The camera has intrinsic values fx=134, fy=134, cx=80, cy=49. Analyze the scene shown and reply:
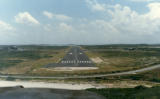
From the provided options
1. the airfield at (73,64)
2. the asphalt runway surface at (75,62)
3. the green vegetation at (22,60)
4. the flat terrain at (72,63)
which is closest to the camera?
the flat terrain at (72,63)

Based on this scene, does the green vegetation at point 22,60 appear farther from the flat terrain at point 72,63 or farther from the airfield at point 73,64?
the airfield at point 73,64

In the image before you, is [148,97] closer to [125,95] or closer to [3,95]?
[125,95]

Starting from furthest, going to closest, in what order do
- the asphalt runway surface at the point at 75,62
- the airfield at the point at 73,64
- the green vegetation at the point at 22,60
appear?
the asphalt runway surface at the point at 75,62 → the green vegetation at the point at 22,60 → the airfield at the point at 73,64

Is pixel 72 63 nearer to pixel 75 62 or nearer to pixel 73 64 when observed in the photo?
pixel 73 64

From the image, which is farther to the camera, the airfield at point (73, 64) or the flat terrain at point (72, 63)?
the airfield at point (73, 64)

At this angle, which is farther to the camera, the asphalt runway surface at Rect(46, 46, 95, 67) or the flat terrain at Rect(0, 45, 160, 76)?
the asphalt runway surface at Rect(46, 46, 95, 67)

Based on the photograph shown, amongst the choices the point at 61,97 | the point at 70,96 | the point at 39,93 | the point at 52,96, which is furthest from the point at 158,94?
the point at 39,93

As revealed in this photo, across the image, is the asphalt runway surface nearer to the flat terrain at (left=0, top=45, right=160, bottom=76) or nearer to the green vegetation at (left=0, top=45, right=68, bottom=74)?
the flat terrain at (left=0, top=45, right=160, bottom=76)

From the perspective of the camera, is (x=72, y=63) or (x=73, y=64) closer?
(x=73, y=64)

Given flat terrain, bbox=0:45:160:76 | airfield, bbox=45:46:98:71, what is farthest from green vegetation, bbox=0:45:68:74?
airfield, bbox=45:46:98:71

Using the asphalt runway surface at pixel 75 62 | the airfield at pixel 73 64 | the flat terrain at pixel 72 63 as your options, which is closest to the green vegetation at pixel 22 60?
the flat terrain at pixel 72 63

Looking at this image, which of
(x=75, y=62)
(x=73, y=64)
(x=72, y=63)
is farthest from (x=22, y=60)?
(x=73, y=64)
